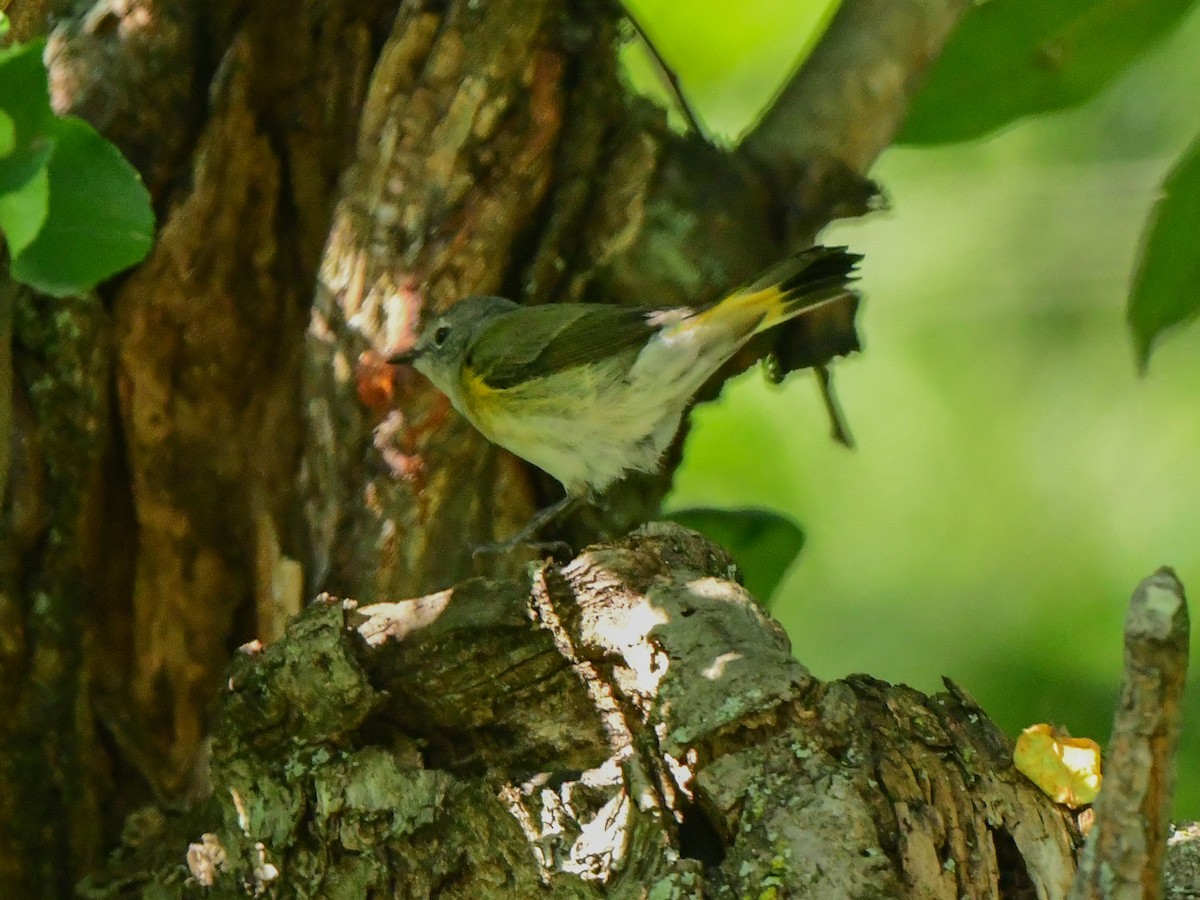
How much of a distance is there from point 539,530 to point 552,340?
0.44 metres

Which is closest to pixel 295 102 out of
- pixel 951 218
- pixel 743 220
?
pixel 743 220

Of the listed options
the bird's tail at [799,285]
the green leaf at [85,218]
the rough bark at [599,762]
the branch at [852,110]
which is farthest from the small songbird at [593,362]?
the green leaf at [85,218]

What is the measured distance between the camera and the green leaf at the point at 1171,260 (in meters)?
1.97

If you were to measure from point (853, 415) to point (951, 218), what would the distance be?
2.71ft

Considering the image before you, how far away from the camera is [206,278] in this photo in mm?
2498

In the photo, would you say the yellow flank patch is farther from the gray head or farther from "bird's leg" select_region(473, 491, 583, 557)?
"bird's leg" select_region(473, 491, 583, 557)

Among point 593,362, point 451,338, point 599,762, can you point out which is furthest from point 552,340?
point 599,762

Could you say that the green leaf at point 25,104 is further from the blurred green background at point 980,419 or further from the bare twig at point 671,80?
the blurred green background at point 980,419

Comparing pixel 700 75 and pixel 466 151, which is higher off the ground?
pixel 466 151

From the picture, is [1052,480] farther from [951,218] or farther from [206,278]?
[206,278]

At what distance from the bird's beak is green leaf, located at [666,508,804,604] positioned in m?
0.62

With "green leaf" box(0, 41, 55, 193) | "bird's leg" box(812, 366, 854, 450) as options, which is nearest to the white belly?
"bird's leg" box(812, 366, 854, 450)

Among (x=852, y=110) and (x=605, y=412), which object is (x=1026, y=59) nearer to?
(x=852, y=110)

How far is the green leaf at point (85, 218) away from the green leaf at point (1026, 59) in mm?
1373
